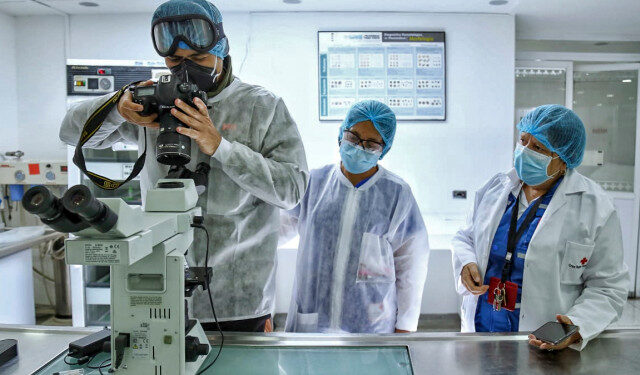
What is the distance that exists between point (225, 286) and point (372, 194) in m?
0.78

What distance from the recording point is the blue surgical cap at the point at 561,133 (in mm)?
1523

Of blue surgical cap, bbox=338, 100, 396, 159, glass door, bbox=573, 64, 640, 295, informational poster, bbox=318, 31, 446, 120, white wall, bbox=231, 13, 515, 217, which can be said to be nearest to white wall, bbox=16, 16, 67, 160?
white wall, bbox=231, 13, 515, 217

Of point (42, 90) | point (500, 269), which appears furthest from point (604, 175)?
point (42, 90)

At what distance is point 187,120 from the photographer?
99cm

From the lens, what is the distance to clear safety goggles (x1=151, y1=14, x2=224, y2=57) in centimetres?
108

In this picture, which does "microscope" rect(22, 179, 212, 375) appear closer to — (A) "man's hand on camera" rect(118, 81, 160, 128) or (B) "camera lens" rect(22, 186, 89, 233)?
(B) "camera lens" rect(22, 186, 89, 233)

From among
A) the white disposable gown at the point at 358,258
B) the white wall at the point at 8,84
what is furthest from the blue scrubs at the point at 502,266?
the white wall at the point at 8,84

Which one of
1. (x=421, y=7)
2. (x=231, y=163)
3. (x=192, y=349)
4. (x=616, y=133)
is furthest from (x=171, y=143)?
(x=616, y=133)

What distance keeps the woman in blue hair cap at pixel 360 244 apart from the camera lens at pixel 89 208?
45.6 inches

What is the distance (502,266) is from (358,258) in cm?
52

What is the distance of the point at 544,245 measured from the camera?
56.7 inches

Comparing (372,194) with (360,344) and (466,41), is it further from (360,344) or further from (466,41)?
(466,41)

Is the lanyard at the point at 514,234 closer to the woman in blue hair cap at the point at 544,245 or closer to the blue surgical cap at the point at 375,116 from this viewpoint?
the woman in blue hair cap at the point at 544,245

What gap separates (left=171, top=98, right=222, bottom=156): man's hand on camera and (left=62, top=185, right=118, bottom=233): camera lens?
1.20ft
